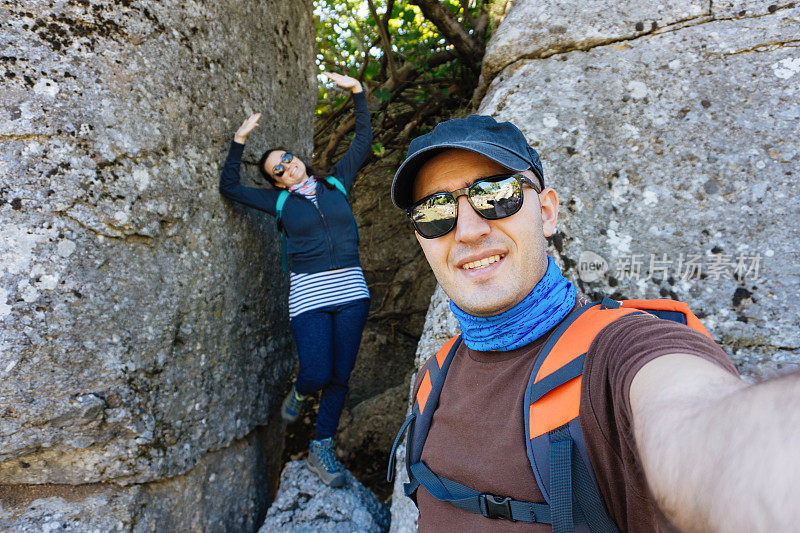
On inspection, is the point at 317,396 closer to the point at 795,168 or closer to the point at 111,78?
the point at 111,78

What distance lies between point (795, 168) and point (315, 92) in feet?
10.8

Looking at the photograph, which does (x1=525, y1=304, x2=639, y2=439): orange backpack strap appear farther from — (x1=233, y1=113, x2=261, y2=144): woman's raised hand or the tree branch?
the tree branch

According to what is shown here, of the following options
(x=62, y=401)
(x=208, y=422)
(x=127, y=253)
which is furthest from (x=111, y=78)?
(x=208, y=422)

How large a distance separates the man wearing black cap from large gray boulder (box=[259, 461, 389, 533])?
1600 mm

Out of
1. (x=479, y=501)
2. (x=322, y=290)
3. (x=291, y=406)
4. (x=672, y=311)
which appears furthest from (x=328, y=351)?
(x=672, y=311)

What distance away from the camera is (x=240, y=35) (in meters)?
2.87

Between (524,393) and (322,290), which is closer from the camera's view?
(524,393)

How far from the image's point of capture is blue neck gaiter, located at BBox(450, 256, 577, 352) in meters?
1.16

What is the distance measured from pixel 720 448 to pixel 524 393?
1.75 feet

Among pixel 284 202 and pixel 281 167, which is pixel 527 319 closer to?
pixel 284 202

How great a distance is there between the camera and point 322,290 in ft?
9.41

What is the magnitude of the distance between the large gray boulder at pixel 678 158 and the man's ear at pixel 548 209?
0.73 meters

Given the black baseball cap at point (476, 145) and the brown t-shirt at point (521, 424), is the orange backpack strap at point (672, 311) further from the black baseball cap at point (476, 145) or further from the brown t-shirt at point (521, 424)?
the black baseball cap at point (476, 145)

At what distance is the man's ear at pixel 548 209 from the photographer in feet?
4.61
